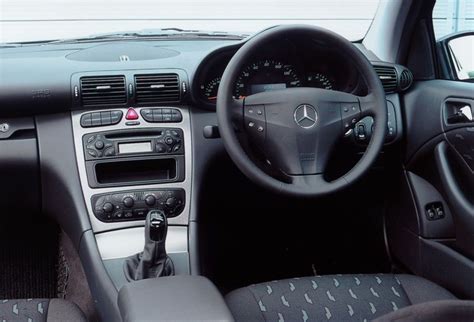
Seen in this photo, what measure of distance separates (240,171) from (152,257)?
1.40ft

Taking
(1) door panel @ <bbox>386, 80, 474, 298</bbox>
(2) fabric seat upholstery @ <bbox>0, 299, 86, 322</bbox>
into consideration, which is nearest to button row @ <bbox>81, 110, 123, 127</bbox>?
(2) fabric seat upholstery @ <bbox>0, 299, 86, 322</bbox>

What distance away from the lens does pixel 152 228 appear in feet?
5.24

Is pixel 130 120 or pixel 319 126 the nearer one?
pixel 319 126

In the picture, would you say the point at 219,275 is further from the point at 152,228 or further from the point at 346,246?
the point at 152,228

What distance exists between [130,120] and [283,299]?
68 centimetres

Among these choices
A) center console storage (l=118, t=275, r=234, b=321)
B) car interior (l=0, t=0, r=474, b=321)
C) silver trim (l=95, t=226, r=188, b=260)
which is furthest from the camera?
silver trim (l=95, t=226, r=188, b=260)

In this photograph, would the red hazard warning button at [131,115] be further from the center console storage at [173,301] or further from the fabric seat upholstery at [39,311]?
the center console storage at [173,301]

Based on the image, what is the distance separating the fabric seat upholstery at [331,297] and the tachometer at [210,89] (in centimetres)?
60

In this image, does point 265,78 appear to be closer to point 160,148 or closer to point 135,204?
point 160,148

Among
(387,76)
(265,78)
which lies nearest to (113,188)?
(265,78)

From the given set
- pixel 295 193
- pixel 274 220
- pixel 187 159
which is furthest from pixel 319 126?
pixel 274 220

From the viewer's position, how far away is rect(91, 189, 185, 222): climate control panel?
187 cm

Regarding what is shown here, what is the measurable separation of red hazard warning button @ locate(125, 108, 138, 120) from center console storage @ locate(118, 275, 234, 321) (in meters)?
0.68

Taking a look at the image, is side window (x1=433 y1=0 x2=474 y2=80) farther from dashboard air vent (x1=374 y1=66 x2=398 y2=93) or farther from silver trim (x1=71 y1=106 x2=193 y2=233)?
silver trim (x1=71 y1=106 x2=193 y2=233)
